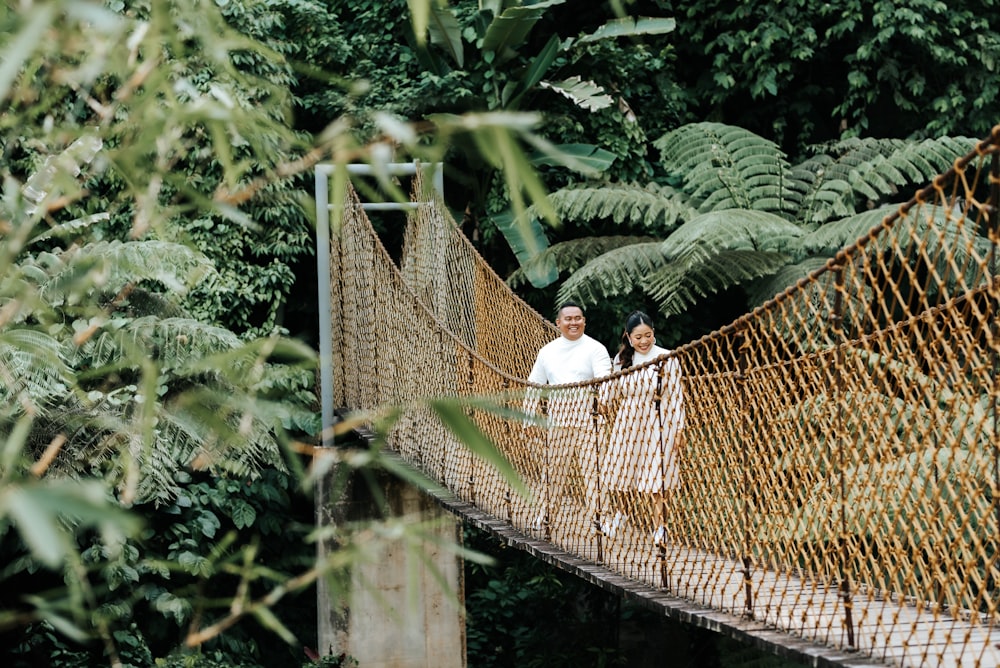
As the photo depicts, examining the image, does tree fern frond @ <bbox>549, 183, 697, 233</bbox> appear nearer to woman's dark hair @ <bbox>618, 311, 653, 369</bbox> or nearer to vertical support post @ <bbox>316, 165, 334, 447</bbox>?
vertical support post @ <bbox>316, 165, 334, 447</bbox>

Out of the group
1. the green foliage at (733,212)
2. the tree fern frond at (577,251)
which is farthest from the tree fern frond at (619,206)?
the tree fern frond at (577,251)

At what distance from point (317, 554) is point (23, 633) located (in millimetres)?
1840

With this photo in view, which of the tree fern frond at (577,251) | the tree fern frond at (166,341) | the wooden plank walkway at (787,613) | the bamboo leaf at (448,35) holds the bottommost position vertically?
the wooden plank walkway at (787,613)

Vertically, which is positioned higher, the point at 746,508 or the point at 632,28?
the point at 632,28

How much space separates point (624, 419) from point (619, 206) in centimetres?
369

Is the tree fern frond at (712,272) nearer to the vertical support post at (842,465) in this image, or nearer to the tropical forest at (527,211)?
the tropical forest at (527,211)

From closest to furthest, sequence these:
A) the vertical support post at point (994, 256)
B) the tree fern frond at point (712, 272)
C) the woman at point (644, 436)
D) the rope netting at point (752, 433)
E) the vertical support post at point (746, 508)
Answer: the vertical support post at point (994, 256)
the rope netting at point (752, 433)
the vertical support post at point (746, 508)
the woman at point (644, 436)
the tree fern frond at point (712, 272)

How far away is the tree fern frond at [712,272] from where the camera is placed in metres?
6.52

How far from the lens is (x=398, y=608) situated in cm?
625

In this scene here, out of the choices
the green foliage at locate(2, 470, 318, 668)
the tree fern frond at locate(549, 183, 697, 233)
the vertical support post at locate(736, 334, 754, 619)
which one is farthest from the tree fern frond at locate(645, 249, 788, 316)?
the vertical support post at locate(736, 334, 754, 619)

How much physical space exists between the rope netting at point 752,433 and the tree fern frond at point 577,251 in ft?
3.78

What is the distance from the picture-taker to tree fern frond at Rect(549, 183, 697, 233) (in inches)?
273

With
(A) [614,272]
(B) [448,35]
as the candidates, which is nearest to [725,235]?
(A) [614,272]

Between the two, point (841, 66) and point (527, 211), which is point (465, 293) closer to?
point (527, 211)
